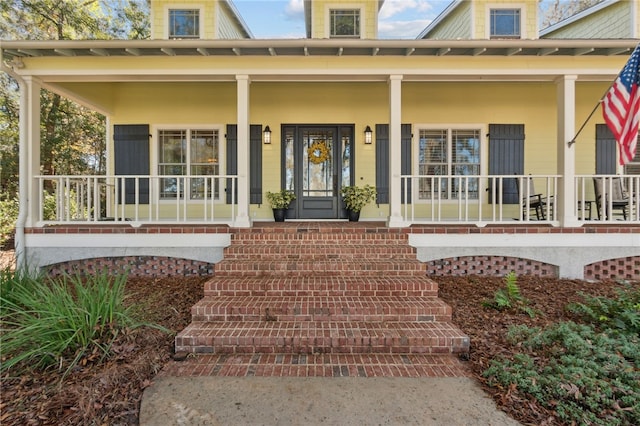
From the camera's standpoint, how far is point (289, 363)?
9.32ft

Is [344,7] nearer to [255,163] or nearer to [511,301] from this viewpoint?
[255,163]

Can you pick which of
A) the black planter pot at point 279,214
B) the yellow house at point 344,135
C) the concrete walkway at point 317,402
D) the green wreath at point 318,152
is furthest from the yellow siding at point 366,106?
the concrete walkway at point 317,402

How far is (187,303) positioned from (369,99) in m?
5.15

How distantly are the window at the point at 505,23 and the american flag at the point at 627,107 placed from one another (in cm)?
359

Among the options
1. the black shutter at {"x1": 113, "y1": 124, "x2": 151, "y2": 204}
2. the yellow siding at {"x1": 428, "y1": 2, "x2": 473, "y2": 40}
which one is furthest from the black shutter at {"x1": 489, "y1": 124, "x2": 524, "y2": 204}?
the black shutter at {"x1": 113, "y1": 124, "x2": 151, "y2": 204}

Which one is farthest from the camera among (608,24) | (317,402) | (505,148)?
(608,24)

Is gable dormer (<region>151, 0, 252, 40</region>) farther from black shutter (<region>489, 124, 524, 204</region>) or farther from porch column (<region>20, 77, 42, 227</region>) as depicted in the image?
black shutter (<region>489, 124, 524, 204</region>)

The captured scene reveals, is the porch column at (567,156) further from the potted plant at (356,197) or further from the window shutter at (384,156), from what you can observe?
the potted plant at (356,197)

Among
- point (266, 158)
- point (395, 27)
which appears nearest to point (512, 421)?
point (266, 158)

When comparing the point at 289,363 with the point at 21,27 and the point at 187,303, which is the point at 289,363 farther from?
the point at 21,27

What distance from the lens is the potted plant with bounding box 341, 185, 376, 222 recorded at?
21.3ft

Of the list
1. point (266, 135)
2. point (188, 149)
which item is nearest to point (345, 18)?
point (266, 135)

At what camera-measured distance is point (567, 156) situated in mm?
5129

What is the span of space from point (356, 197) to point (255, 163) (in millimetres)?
2159
